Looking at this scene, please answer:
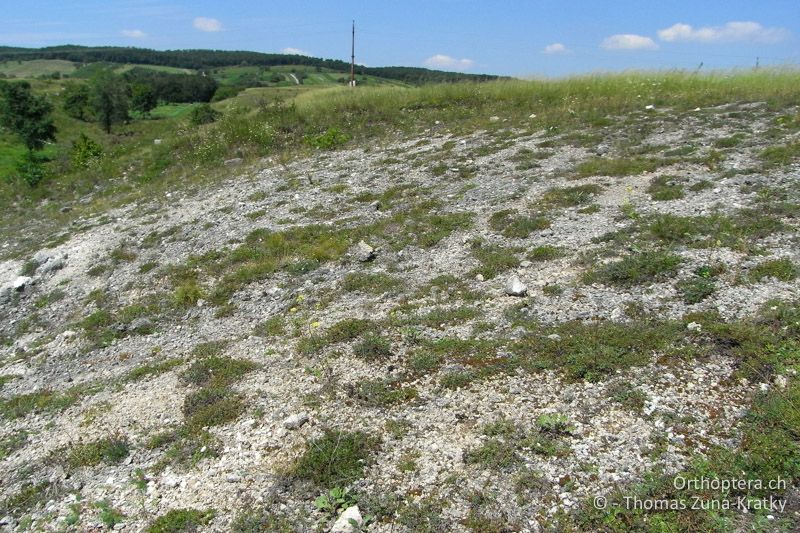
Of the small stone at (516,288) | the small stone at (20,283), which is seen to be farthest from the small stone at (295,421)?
the small stone at (20,283)

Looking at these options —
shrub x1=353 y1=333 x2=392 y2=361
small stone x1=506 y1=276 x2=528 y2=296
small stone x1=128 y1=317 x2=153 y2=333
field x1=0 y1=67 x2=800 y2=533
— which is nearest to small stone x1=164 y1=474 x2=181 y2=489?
field x1=0 y1=67 x2=800 y2=533

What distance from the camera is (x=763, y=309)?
7.53m

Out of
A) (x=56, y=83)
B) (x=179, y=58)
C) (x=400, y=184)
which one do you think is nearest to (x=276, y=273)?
(x=400, y=184)

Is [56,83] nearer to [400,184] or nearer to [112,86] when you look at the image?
[112,86]

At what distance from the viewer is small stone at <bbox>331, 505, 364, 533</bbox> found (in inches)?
201

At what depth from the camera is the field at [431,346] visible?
17.9ft

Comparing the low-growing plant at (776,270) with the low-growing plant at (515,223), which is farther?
the low-growing plant at (515,223)

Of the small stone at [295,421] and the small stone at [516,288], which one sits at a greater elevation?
the small stone at [516,288]

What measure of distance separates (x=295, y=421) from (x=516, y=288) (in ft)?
15.5

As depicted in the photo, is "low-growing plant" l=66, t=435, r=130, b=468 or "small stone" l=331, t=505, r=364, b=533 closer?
"small stone" l=331, t=505, r=364, b=533

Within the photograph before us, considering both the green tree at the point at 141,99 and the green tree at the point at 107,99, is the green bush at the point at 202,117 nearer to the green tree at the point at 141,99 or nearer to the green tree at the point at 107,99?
the green tree at the point at 107,99

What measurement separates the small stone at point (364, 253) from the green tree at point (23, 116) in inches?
1441

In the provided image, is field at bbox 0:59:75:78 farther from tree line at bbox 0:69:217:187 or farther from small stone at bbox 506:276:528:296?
small stone at bbox 506:276:528:296

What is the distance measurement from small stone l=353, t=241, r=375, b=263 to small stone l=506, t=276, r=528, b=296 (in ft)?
11.7
